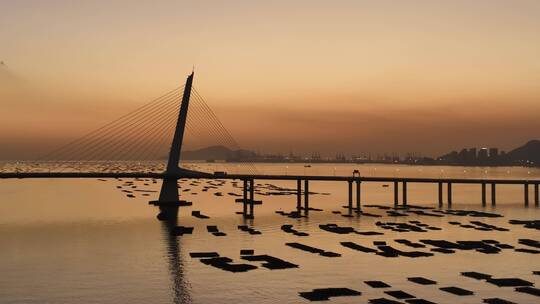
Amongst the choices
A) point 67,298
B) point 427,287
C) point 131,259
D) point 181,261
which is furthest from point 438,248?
point 67,298

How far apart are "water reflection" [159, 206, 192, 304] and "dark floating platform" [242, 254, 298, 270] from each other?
20.6 feet

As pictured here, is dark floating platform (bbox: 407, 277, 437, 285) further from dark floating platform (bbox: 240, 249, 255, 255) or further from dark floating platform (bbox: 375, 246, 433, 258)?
dark floating platform (bbox: 240, 249, 255, 255)

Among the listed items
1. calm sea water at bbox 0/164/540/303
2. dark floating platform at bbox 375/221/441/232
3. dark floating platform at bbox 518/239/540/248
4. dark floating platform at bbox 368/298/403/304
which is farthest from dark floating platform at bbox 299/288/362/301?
dark floating platform at bbox 375/221/441/232

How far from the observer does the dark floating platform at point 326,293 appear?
1549 inches

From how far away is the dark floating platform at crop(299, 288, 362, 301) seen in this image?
39.3m

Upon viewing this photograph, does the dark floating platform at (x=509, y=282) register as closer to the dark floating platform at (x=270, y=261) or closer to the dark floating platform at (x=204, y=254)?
the dark floating platform at (x=270, y=261)

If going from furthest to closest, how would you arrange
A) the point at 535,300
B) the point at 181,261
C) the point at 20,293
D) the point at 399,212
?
1. the point at 399,212
2. the point at 181,261
3. the point at 20,293
4. the point at 535,300

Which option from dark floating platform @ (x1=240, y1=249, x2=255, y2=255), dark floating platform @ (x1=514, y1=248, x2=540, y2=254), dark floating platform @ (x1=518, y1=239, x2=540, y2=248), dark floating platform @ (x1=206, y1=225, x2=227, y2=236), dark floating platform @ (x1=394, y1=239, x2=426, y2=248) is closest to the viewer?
dark floating platform @ (x1=240, y1=249, x2=255, y2=255)

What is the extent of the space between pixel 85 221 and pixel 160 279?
49984 millimetres

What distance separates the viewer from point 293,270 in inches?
1911

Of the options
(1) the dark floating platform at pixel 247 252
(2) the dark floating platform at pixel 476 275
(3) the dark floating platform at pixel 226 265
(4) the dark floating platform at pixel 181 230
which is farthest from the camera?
(4) the dark floating platform at pixel 181 230

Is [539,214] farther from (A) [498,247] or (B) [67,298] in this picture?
(B) [67,298]

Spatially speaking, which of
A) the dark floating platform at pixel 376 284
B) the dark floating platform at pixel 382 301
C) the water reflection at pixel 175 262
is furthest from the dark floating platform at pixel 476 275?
the water reflection at pixel 175 262

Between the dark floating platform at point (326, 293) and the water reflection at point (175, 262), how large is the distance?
7.98 m
